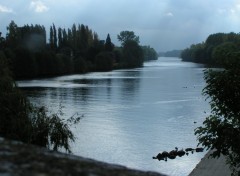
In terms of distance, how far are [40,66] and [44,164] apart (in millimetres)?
132332

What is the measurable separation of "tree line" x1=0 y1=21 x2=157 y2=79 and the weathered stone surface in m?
102

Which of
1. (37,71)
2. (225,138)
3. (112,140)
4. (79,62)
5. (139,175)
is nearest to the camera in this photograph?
(139,175)

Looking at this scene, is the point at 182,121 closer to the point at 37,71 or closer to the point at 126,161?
the point at 126,161

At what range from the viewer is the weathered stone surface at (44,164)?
7.86 feet

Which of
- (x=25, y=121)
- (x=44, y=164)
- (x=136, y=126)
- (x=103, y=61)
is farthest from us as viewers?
(x=103, y=61)

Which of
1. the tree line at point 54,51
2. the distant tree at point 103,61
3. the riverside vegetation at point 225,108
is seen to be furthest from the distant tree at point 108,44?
the riverside vegetation at point 225,108

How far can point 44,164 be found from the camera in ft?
8.35

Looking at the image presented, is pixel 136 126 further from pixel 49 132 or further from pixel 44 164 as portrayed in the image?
pixel 44 164

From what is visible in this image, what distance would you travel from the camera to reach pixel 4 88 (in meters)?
21.3

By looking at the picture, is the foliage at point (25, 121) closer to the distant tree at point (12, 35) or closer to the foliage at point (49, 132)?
the foliage at point (49, 132)

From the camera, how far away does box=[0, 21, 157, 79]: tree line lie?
121 metres

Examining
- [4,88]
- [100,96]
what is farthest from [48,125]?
[100,96]

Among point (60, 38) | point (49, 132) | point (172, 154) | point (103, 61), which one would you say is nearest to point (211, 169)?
point (172, 154)

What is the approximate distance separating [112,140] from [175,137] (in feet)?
19.9
